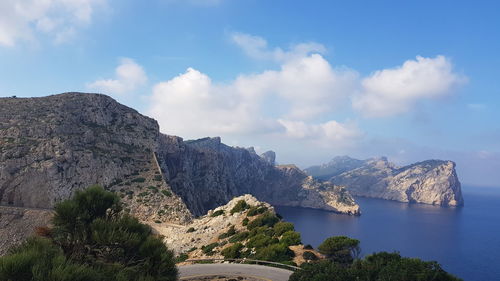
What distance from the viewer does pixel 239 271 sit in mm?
35438

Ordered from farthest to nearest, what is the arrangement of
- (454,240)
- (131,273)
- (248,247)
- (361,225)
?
1. (361,225)
2. (454,240)
3. (248,247)
4. (131,273)

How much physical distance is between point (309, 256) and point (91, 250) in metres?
29.4

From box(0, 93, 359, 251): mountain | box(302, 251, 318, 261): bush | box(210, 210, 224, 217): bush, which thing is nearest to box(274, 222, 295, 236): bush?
box(302, 251, 318, 261): bush

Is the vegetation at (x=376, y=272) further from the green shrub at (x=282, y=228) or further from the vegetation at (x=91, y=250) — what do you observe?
the green shrub at (x=282, y=228)

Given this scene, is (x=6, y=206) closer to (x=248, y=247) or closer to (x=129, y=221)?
(x=248, y=247)

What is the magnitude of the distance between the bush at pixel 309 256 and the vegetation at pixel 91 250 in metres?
24.9

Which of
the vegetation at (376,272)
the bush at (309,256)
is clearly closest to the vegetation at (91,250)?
the vegetation at (376,272)

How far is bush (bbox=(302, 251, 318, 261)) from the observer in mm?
39500

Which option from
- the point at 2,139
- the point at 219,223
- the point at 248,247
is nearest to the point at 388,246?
the point at 219,223

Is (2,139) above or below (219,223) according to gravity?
above

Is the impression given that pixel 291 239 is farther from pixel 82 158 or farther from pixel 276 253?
pixel 82 158

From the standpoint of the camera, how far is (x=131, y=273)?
51.8 ft

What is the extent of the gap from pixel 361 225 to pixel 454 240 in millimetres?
44328

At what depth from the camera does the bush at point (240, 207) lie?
224 ft
